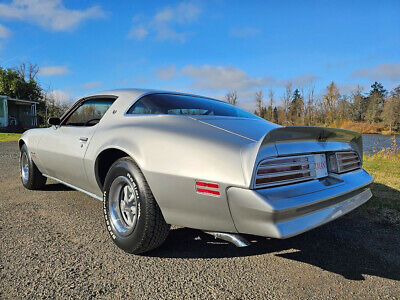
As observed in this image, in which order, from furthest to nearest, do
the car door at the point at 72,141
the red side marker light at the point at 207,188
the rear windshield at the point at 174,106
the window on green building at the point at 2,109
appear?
the window on green building at the point at 2,109 < the car door at the point at 72,141 < the rear windshield at the point at 174,106 < the red side marker light at the point at 207,188

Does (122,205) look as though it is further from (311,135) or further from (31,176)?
(31,176)

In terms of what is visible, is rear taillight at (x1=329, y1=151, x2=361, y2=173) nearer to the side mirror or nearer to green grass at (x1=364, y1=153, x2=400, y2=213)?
green grass at (x1=364, y1=153, x2=400, y2=213)

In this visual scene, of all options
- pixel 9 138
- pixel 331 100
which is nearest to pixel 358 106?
pixel 331 100

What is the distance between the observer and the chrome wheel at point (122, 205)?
2.11 m

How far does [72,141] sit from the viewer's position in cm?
281

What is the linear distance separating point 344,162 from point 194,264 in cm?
143

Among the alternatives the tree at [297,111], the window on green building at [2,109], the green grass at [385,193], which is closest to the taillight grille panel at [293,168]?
the green grass at [385,193]

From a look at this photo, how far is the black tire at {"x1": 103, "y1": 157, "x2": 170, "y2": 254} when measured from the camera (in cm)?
187

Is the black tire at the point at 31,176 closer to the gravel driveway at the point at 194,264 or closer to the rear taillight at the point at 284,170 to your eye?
the gravel driveway at the point at 194,264

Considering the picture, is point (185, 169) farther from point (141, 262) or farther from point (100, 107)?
point (100, 107)

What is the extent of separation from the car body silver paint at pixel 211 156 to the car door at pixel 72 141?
31 centimetres

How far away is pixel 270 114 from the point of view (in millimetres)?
38562

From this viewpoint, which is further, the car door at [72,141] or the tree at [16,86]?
the tree at [16,86]

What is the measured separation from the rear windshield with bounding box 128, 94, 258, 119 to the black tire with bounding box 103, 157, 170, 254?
53 cm
